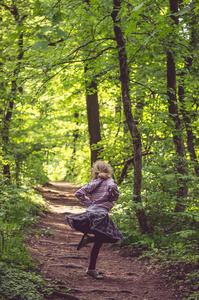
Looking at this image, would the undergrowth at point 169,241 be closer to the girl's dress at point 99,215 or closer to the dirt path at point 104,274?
the dirt path at point 104,274

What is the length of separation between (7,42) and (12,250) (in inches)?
344

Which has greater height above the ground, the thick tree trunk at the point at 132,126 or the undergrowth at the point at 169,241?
the thick tree trunk at the point at 132,126

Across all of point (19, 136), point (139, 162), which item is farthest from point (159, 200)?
point (19, 136)

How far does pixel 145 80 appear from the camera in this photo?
28.9ft

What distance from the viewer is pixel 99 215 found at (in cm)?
527

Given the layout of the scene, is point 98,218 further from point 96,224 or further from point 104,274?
point 104,274

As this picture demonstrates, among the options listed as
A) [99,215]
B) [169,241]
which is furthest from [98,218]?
[169,241]

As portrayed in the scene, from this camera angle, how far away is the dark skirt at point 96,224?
520cm

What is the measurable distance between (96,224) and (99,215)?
0.17 m

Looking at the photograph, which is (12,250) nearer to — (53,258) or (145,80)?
(53,258)

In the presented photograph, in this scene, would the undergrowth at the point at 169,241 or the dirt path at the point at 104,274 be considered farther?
the undergrowth at the point at 169,241

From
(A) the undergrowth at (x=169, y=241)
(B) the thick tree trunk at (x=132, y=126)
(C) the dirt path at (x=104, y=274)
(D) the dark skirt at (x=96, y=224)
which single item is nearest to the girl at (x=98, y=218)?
(D) the dark skirt at (x=96, y=224)

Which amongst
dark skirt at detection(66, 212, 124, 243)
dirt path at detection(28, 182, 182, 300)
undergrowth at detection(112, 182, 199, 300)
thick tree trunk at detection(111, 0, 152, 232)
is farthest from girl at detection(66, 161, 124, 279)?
thick tree trunk at detection(111, 0, 152, 232)

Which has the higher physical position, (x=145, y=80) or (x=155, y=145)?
(x=145, y=80)
